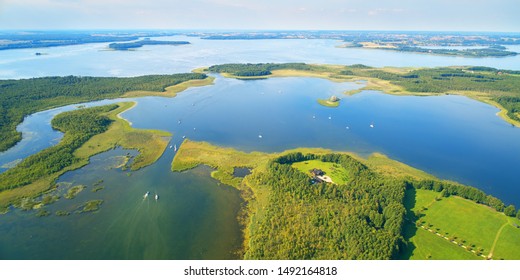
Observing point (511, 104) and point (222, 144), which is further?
point (511, 104)

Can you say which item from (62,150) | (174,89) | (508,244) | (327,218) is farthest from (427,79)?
(62,150)

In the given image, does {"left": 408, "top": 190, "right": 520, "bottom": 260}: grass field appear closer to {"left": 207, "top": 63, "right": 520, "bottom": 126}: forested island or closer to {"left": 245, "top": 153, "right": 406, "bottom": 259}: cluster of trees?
{"left": 245, "top": 153, "right": 406, "bottom": 259}: cluster of trees

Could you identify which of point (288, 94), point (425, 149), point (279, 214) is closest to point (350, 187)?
point (279, 214)

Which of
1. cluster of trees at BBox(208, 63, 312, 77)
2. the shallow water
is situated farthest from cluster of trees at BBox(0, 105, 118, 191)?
cluster of trees at BBox(208, 63, 312, 77)

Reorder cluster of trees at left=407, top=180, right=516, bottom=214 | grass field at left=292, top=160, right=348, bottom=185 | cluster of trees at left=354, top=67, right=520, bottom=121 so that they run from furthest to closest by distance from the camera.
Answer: cluster of trees at left=354, top=67, right=520, bottom=121 < grass field at left=292, top=160, right=348, bottom=185 < cluster of trees at left=407, top=180, right=516, bottom=214

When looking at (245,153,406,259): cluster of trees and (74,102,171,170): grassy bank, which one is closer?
(245,153,406,259): cluster of trees

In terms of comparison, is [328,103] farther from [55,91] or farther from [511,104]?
[55,91]

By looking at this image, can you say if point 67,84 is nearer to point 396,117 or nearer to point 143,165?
point 143,165
